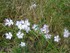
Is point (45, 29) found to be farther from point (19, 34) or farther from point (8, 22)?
point (8, 22)

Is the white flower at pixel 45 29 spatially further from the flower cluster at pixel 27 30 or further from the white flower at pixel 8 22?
the white flower at pixel 8 22

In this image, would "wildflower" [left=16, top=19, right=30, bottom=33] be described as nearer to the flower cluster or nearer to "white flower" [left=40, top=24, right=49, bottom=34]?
the flower cluster

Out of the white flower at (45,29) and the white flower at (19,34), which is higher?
the white flower at (45,29)

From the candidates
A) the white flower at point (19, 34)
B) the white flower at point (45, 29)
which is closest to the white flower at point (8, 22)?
the white flower at point (19, 34)

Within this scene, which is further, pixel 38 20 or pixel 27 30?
pixel 38 20

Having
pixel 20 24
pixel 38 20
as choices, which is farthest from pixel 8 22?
pixel 38 20

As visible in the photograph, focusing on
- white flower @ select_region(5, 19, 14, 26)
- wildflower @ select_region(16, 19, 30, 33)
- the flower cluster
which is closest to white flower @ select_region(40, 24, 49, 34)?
the flower cluster

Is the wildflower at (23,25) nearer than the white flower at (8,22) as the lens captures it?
Yes

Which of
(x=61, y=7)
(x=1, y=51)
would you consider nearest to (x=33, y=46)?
(x=1, y=51)
